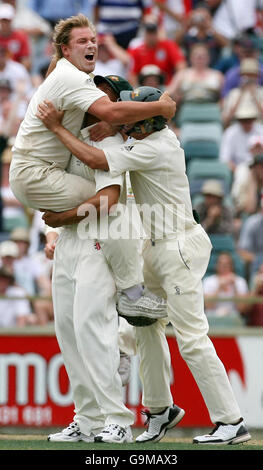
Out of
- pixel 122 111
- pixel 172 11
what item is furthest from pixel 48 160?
pixel 172 11

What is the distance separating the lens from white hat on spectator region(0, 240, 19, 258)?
11953 millimetres

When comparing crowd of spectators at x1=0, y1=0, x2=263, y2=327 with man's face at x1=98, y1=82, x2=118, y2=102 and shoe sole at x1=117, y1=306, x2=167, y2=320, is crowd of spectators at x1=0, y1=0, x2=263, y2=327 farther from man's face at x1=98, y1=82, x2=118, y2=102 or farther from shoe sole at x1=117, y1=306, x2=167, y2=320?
man's face at x1=98, y1=82, x2=118, y2=102

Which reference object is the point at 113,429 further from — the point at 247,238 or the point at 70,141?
the point at 247,238

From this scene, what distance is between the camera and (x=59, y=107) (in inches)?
279

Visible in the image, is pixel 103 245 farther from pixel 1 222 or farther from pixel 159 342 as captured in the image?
pixel 1 222

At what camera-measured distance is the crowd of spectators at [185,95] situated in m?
11.5

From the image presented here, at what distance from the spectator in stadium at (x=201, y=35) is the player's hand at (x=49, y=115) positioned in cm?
822

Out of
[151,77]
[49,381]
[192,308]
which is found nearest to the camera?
[192,308]

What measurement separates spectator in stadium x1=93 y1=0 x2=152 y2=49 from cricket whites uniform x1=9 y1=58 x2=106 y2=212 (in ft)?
27.9

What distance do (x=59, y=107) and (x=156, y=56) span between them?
26.6 feet
